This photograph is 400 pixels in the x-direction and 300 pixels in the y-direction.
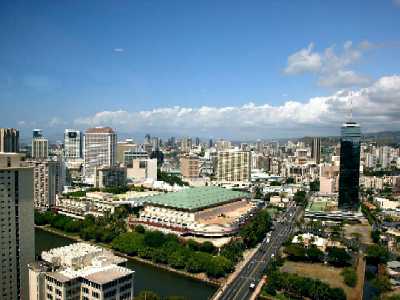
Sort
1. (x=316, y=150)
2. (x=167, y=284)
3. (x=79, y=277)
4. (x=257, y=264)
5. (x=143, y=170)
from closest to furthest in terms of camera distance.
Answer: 1. (x=79, y=277)
2. (x=167, y=284)
3. (x=257, y=264)
4. (x=143, y=170)
5. (x=316, y=150)

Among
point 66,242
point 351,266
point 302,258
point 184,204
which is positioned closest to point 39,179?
point 66,242

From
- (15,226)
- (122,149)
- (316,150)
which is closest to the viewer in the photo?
(15,226)

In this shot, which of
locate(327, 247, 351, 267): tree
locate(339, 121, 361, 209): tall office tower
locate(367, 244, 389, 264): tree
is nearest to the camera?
locate(327, 247, 351, 267): tree

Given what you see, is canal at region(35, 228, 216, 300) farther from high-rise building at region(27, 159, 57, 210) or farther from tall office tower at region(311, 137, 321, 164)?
tall office tower at region(311, 137, 321, 164)

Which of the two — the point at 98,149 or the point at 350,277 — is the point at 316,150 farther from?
the point at 350,277

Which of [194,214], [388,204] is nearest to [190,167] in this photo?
[388,204]

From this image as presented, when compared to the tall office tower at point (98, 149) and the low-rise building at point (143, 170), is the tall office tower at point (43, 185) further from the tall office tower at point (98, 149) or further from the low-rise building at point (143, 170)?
the tall office tower at point (98, 149)

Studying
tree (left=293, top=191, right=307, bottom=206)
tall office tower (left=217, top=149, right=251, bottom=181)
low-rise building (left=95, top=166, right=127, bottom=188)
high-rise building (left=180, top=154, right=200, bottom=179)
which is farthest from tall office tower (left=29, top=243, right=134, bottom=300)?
high-rise building (left=180, top=154, right=200, bottom=179)

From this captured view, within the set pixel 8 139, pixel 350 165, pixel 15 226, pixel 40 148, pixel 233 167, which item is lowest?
pixel 233 167
